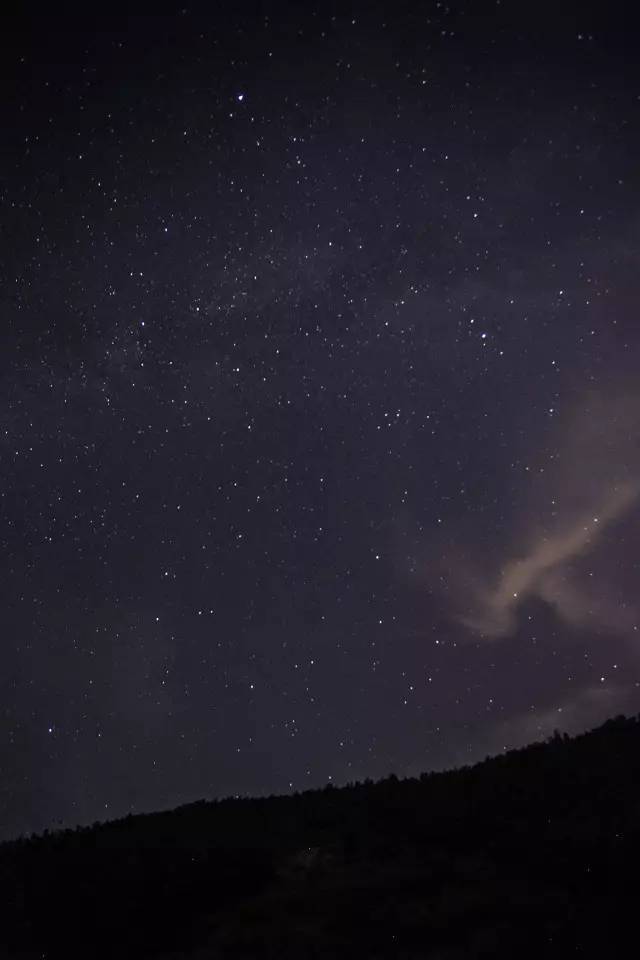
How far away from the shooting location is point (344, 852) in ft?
51.9

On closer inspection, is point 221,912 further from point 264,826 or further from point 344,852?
point 264,826

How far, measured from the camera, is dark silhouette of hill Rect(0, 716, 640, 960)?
38.0 ft

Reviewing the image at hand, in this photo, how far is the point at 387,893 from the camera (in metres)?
13.5

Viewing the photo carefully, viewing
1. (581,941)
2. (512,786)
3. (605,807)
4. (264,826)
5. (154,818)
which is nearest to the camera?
(581,941)

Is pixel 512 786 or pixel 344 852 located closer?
pixel 344 852

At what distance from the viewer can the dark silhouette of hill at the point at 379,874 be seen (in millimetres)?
11578

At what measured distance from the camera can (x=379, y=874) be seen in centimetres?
1441

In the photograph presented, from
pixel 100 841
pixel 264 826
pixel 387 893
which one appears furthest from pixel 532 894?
pixel 100 841

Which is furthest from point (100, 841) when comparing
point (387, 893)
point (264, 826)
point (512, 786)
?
point (512, 786)

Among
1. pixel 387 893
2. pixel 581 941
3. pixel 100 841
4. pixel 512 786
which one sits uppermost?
pixel 100 841

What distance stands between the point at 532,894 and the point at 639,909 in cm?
184

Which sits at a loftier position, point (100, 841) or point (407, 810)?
point (100, 841)

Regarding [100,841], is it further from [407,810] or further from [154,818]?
[407,810]

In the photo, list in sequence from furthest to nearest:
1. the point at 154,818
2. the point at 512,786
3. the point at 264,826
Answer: the point at 154,818 → the point at 264,826 → the point at 512,786
